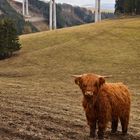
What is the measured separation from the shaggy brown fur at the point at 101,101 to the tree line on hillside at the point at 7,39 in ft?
197

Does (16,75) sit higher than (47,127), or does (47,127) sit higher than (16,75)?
(47,127)

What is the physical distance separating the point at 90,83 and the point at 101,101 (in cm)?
112

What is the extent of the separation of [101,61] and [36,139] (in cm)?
5472

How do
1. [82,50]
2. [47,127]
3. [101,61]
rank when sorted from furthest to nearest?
[82,50]
[101,61]
[47,127]

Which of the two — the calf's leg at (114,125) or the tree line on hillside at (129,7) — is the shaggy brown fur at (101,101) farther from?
the tree line on hillside at (129,7)

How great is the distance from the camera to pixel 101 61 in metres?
70.4

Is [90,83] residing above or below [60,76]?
above

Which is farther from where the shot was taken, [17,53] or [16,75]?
[17,53]

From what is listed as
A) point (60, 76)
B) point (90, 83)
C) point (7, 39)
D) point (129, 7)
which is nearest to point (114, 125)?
point (90, 83)

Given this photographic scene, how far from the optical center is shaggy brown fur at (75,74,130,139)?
601 inches

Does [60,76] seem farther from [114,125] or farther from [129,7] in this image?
[129,7]

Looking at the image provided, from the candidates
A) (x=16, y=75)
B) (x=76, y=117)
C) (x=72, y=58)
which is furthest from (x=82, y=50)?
(x=76, y=117)

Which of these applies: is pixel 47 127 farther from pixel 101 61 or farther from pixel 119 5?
pixel 119 5

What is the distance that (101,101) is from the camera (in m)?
16.0
